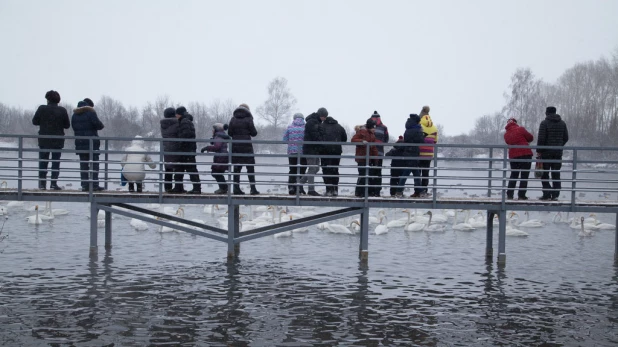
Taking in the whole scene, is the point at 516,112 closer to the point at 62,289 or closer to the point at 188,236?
the point at 188,236

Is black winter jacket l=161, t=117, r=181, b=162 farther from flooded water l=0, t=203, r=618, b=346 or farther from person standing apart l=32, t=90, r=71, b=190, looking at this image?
flooded water l=0, t=203, r=618, b=346

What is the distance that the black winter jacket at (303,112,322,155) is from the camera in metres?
17.9

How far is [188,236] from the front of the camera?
23906 mm

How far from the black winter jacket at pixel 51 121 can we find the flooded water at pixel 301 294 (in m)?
2.93

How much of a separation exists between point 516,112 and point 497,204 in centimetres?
8175

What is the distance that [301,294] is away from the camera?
15023 millimetres

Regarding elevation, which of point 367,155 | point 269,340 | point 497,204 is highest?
point 367,155

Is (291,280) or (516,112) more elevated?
(516,112)

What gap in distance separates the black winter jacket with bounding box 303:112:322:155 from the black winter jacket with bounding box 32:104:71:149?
227 inches

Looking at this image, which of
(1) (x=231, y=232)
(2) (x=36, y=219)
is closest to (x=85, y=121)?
(1) (x=231, y=232)

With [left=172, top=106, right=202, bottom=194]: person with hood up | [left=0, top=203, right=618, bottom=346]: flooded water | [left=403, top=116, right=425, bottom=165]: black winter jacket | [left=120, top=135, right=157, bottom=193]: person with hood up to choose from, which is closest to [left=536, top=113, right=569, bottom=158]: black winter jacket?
[left=403, top=116, right=425, bottom=165]: black winter jacket

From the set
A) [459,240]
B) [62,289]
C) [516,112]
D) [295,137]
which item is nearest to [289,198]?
[295,137]

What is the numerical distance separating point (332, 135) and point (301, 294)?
475cm

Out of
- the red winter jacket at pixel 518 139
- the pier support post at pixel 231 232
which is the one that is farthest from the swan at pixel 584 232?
the pier support post at pixel 231 232
